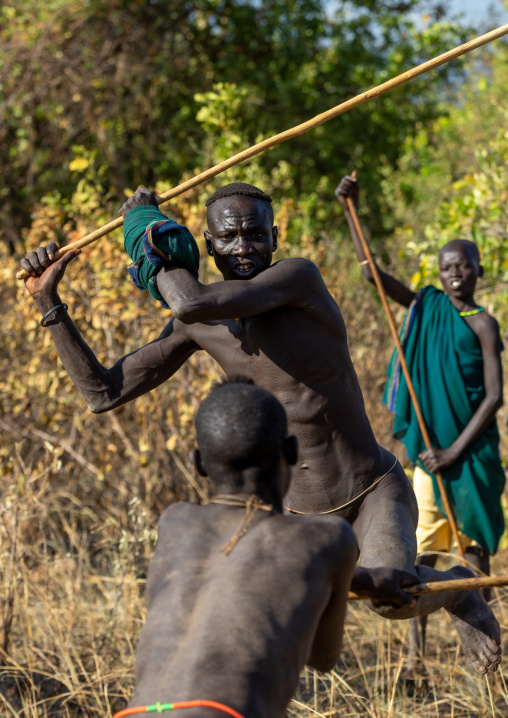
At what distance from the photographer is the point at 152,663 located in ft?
6.29

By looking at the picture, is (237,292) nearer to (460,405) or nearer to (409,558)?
(409,558)

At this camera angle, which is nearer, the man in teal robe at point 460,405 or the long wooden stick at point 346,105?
the long wooden stick at point 346,105

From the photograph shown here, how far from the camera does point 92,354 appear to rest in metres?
3.18

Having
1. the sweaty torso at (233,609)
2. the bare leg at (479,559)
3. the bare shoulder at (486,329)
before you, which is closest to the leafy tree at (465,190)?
the bare shoulder at (486,329)

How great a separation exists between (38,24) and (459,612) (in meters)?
7.98

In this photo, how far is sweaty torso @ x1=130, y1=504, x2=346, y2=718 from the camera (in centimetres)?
185

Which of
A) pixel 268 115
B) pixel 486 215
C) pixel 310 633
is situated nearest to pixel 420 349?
pixel 486 215

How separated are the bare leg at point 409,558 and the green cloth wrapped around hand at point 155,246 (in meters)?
0.98

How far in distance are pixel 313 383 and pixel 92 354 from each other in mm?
800

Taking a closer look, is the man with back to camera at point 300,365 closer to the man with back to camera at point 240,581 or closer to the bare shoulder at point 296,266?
the bare shoulder at point 296,266

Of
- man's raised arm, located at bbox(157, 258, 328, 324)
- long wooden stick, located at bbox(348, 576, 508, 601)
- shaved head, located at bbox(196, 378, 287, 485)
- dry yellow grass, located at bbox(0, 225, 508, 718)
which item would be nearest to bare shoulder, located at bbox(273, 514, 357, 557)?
shaved head, located at bbox(196, 378, 287, 485)

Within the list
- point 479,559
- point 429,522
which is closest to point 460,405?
point 429,522

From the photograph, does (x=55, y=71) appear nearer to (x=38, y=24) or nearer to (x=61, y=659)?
(x=38, y=24)

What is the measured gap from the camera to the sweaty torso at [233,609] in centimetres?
185
